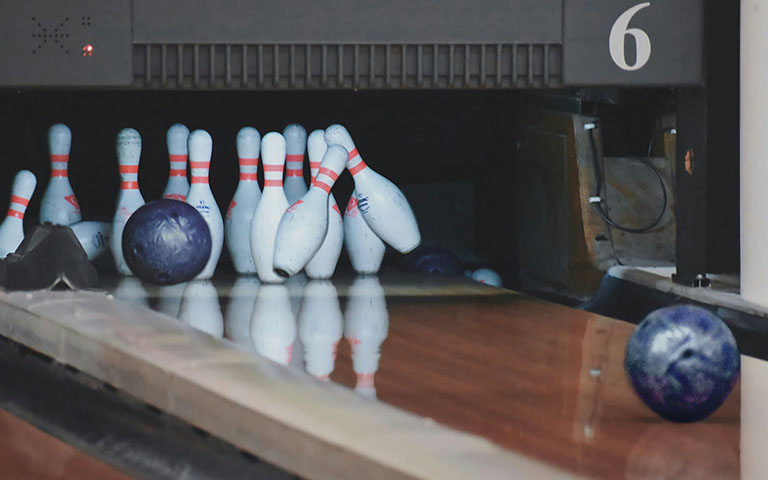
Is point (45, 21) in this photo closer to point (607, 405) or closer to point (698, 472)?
point (607, 405)

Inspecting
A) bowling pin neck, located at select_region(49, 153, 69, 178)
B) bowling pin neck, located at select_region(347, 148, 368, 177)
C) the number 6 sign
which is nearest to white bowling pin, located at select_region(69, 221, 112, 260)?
bowling pin neck, located at select_region(49, 153, 69, 178)

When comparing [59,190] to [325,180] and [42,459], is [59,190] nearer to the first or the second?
[325,180]

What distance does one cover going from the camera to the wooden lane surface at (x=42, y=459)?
1.28 meters

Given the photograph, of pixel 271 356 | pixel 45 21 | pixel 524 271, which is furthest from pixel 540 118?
pixel 271 356

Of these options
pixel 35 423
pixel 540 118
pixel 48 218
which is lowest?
pixel 35 423

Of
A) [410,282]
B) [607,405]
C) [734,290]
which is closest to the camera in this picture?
[607,405]

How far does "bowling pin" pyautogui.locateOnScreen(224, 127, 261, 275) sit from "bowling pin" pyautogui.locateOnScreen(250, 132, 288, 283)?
0.07 m

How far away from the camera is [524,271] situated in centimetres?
296

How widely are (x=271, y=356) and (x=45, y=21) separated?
93 centimetres

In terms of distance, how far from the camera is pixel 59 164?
2.66m

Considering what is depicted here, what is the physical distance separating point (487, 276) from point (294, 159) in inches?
25.0

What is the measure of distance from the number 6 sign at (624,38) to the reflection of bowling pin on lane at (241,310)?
85cm

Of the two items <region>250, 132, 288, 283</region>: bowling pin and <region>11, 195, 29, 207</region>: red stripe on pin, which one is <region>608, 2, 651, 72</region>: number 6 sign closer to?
<region>250, 132, 288, 283</region>: bowling pin

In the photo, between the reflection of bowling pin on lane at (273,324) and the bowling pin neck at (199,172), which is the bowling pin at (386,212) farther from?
the bowling pin neck at (199,172)
